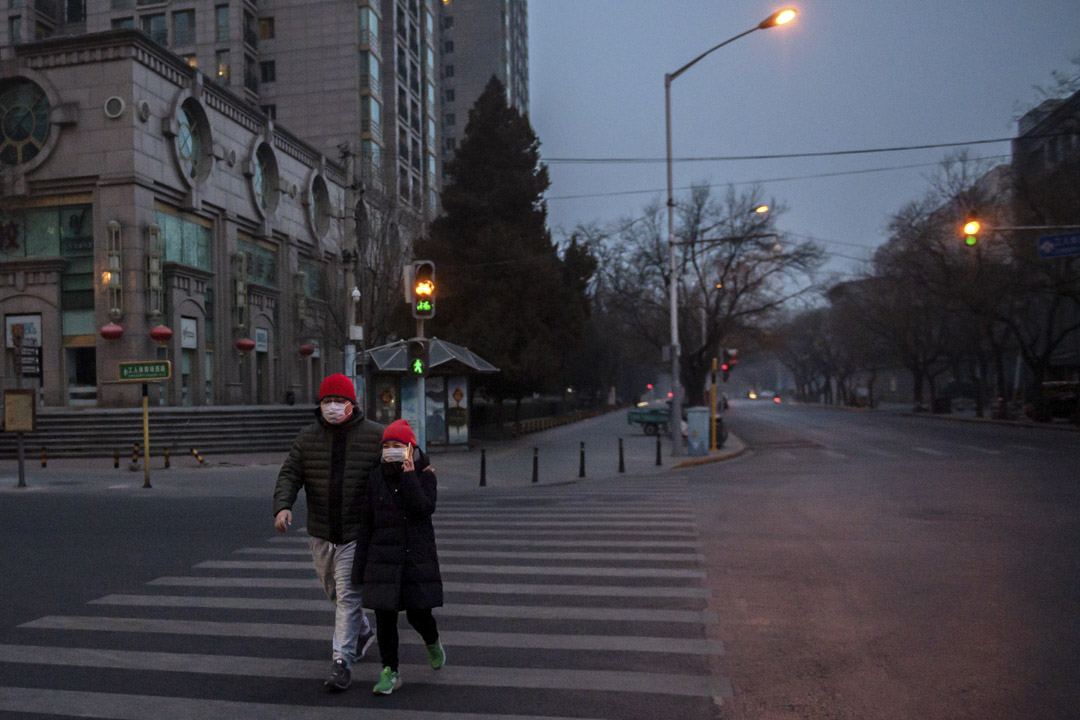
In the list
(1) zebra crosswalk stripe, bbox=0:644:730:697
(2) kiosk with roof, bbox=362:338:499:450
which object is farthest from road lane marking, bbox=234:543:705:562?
(2) kiosk with roof, bbox=362:338:499:450

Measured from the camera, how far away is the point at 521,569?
849 centimetres

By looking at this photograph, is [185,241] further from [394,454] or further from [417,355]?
[394,454]

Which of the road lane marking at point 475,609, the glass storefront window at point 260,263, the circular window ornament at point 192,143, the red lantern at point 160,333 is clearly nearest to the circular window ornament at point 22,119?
the circular window ornament at point 192,143

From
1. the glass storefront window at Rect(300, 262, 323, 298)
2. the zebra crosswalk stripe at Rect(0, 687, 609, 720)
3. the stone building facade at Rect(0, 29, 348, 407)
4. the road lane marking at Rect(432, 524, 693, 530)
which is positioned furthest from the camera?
the glass storefront window at Rect(300, 262, 323, 298)

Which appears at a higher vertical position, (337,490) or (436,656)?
(337,490)

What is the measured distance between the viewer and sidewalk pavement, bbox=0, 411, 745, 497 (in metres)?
18.6

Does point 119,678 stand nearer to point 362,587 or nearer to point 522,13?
point 362,587

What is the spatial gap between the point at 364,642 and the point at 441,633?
2.08 feet

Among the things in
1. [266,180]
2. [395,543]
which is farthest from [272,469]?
[266,180]

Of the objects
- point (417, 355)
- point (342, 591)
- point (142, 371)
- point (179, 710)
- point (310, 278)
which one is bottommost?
point (179, 710)

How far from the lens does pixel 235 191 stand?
3925 cm

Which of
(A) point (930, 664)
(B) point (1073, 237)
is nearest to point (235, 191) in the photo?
(B) point (1073, 237)

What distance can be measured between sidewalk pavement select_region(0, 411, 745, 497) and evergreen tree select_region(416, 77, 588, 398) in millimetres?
4653

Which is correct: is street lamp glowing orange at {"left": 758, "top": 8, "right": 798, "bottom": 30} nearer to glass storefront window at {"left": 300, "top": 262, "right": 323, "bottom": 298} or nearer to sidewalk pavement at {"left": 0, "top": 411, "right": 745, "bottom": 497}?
sidewalk pavement at {"left": 0, "top": 411, "right": 745, "bottom": 497}
